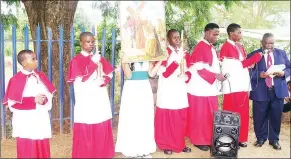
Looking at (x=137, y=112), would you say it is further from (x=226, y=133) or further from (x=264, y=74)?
(x=264, y=74)

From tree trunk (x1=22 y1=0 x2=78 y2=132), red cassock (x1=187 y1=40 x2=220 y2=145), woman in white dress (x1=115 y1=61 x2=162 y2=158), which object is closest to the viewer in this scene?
woman in white dress (x1=115 y1=61 x2=162 y2=158)

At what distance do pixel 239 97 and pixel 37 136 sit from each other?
11.3ft

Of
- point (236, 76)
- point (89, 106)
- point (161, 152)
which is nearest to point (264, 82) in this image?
point (236, 76)

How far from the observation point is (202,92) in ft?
19.6

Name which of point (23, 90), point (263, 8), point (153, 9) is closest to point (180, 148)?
point (153, 9)

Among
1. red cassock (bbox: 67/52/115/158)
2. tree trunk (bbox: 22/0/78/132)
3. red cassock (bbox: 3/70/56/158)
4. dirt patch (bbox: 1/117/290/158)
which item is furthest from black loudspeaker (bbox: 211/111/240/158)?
tree trunk (bbox: 22/0/78/132)

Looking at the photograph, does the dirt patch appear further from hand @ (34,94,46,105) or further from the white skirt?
hand @ (34,94,46,105)

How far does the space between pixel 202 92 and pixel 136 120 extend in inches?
51.9

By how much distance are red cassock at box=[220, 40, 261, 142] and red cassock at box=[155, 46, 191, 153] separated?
69cm

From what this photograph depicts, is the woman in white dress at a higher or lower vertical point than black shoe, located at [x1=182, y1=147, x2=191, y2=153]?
higher

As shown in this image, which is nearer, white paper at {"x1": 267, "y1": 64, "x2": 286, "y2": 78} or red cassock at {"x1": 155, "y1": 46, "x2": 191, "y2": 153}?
red cassock at {"x1": 155, "y1": 46, "x2": 191, "y2": 153}

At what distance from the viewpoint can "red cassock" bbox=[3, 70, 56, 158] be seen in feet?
15.2

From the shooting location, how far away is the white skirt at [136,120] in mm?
5344

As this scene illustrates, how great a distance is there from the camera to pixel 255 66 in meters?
6.23
